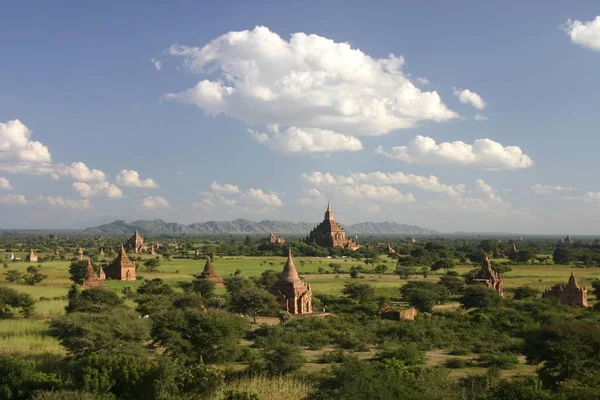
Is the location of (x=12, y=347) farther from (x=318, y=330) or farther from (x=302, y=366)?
(x=318, y=330)

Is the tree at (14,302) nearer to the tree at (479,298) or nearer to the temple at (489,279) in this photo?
the tree at (479,298)

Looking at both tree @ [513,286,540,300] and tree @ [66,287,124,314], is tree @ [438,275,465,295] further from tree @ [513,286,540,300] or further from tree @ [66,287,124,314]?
tree @ [66,287,124,314]

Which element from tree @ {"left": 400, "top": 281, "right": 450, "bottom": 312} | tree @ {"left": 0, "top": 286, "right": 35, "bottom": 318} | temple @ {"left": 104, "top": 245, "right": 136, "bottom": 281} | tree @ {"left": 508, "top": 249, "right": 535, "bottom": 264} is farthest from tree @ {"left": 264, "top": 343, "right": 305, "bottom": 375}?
tree @ {"left": 508, "top": 249, "right": 535, "bottom": 264}

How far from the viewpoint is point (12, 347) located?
1125 inches

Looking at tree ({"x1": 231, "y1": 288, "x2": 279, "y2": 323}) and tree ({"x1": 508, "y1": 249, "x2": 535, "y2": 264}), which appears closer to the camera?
tree ({"x1": 231, "y1": 288, "x2": 279, "y2": 323})

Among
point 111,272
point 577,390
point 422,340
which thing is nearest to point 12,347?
point 422,340

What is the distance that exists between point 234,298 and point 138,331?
1426 centimetres

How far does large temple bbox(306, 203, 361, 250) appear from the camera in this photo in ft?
438

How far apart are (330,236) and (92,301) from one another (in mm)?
97652

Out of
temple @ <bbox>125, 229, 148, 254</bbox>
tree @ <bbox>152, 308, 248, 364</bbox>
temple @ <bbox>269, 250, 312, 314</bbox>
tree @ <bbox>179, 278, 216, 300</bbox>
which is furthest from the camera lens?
temple @ <bbox>125, 229, 148, 254</bbox>

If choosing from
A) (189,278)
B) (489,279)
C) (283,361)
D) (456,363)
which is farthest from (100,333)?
(189,278)

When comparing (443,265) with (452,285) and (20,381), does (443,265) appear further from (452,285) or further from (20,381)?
(20,381)

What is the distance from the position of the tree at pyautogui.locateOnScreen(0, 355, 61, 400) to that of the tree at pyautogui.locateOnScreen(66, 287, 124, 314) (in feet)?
46.8

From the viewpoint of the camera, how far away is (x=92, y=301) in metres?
38.5
